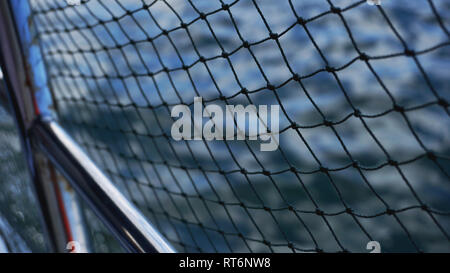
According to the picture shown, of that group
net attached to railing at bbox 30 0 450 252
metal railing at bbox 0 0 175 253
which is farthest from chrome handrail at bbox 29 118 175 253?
net attached to railing at bbox 30 0 450 252

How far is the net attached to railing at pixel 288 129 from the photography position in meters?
2.13

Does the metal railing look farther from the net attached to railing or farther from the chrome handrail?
the net attached to railing

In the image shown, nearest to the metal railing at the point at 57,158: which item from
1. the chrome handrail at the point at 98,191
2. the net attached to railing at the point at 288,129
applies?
the chrome handrail at the point at 98,191

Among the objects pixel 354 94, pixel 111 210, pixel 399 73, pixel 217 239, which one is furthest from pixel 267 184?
pixel 111 210

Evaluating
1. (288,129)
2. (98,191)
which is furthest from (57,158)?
(288,129)

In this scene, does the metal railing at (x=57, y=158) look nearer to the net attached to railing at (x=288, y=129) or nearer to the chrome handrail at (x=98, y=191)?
the chrome handrail at (x=98, y=191)

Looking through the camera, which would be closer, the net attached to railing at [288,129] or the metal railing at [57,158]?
the metal railing at [57,158]

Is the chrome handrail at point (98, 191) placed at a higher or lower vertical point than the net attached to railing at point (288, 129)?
lower

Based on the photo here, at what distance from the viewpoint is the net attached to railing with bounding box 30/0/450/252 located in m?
2.13

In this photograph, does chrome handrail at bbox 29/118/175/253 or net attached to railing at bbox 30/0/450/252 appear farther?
net attached to railing at bbox 30/0/450/252

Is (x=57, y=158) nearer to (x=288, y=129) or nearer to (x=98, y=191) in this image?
(x=98, y=191)

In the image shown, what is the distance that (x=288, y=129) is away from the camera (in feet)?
6.47

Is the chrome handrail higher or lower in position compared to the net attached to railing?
lower
